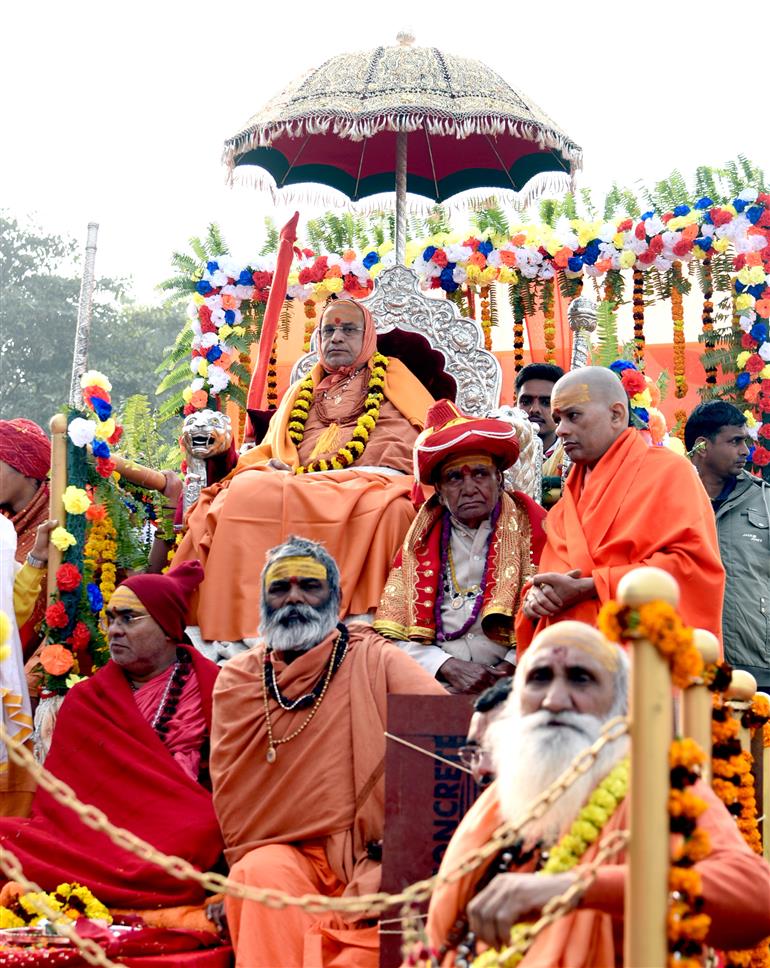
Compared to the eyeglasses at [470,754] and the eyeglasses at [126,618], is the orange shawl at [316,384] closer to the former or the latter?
the eyeglasses at [126,618]

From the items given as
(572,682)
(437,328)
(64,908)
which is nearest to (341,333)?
(437,328)

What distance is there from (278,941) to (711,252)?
5.40 m

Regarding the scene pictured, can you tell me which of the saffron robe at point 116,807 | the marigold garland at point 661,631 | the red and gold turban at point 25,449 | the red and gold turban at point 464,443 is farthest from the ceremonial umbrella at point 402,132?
the marigold garland at point 661,631

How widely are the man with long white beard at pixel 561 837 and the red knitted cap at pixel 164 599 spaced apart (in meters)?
2.57

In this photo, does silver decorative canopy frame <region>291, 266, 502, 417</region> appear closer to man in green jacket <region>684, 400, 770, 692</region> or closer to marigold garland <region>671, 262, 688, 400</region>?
man in green jacket <region>684, 400, 770, 692</region>

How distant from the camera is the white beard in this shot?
2.90 metres

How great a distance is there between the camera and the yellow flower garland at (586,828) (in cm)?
275

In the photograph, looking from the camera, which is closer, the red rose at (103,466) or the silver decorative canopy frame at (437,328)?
the red rose at (103,466)

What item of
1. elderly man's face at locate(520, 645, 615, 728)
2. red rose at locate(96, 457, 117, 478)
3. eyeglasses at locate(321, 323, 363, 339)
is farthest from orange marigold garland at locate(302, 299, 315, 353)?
elderly man's face at locate(520, 645, 615, 728)

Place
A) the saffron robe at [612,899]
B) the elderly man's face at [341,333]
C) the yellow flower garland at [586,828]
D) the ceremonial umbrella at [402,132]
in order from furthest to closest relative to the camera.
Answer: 1. the ceremonial umbrella at [402,132]
2. the elderly man's face at [341,333]
3. the yellow flower garland at [586,828]
4. the saffron robe at [612,899]

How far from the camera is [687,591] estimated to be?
4.83 meters

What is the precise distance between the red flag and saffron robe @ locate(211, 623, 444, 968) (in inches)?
119

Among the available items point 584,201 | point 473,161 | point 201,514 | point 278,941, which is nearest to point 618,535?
point 278,941

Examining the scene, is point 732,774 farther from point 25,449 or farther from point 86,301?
point 86,301
